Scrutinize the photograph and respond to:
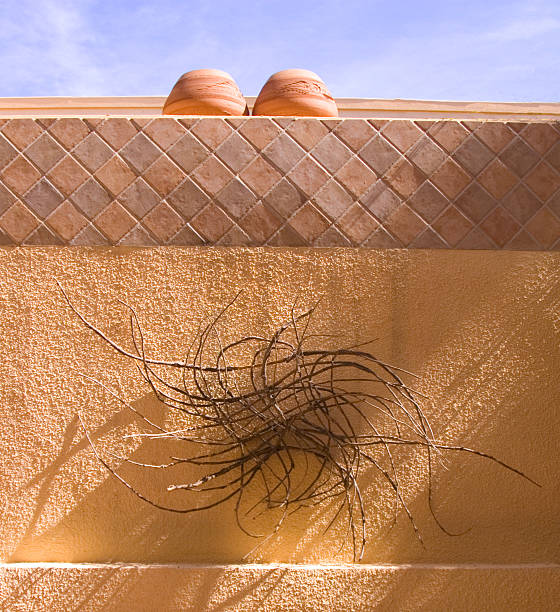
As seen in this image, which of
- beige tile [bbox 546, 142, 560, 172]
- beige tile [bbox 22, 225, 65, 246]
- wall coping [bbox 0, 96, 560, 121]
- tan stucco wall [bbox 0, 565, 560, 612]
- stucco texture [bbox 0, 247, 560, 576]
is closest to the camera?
tan stucco wall [bbox 0, 565, 560, 612]

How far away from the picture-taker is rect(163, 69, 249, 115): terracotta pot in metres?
2.65

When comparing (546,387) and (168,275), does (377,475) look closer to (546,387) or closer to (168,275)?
(546,387)

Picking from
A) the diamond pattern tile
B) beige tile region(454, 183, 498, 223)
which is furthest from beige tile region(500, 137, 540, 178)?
beige tile region(454, 183, 498, 223)

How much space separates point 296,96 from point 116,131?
660mm

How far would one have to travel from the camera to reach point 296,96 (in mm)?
2672

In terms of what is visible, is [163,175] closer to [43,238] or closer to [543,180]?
[43,238]

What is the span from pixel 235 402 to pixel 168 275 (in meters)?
0.48

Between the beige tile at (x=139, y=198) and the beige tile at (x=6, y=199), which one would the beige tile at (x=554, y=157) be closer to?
the beige tile at (x=139, y=198)

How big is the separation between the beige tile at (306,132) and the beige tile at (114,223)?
627 millimetres

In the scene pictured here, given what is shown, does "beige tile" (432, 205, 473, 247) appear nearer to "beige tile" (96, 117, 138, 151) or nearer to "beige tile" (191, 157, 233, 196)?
"beige tile" (191, 157, 233, 196)

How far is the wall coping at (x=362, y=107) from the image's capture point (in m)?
3.77

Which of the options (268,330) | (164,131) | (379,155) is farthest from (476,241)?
(164,131)

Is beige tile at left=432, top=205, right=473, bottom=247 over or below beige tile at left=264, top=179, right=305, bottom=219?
below

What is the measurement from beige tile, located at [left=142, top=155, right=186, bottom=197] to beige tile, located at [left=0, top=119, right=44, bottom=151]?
413 millimetres
